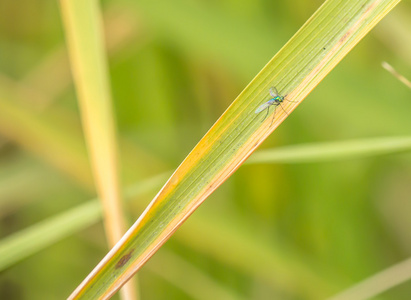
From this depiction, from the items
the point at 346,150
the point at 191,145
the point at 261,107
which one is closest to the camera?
the point at 261,107

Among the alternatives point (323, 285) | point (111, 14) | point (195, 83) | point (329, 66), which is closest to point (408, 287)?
point (323, 285)

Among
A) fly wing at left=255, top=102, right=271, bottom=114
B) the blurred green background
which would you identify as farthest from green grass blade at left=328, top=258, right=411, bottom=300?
fly wing at left=255, top=102, right=271, bottom=114

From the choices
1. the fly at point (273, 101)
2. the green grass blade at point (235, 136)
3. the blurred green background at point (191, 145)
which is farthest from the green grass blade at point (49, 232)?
the blurred green background at point (191, 145)

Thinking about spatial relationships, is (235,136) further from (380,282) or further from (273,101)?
(380,282)

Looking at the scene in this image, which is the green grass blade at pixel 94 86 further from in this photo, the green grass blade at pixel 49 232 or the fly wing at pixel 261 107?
the fly wing at pixel 261 107

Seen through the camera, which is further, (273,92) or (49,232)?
(49,232)

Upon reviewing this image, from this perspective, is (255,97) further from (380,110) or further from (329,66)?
(380,110)

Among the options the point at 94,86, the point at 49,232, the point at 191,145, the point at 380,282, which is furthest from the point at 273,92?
the point at 191,145
